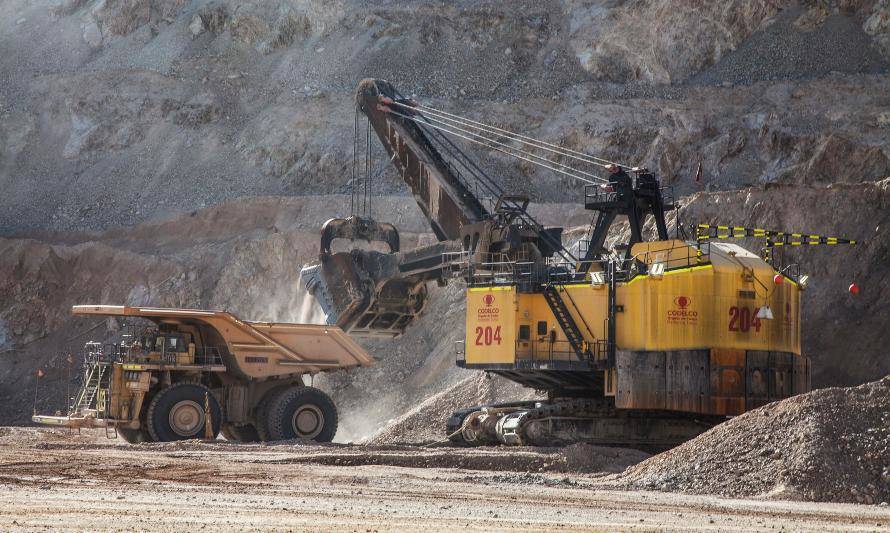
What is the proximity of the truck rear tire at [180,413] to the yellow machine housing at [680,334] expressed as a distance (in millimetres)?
5664

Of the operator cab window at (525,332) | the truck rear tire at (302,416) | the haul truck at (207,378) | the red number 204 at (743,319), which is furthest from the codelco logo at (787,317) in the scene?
the truck rear tire at (302,416)

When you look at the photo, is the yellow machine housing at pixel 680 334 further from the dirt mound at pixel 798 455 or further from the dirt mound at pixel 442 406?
the dirt mound at pixel 798 455

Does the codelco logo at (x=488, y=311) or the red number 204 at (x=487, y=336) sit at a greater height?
the codelco logo at (x=488, y=311)

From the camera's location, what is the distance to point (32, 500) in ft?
41.2

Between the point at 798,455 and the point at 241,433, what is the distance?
1358 centimetres

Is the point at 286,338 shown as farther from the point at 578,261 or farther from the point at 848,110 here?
the point at 848,110

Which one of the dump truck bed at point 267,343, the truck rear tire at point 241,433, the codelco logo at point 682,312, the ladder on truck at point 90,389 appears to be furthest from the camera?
the truck rear tire at point 241,433

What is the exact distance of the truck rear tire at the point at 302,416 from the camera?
82.0 ft

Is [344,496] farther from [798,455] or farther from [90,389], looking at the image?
[90,389]

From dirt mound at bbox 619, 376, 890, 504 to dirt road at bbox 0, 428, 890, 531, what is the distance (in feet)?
2.08

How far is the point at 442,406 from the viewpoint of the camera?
2884 centimetres

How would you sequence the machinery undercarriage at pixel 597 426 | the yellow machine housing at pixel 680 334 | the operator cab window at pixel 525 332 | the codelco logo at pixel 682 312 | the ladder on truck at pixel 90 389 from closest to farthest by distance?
the yellow machine housing at pixel 680 334 → the codelco logo at pixel 682 312 → the machinery undercarriage at pixel 597 426 → the ladder on truck at pixel 90 389 → the operator cab window at pixel 525 332

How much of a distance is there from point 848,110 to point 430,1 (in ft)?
66.4

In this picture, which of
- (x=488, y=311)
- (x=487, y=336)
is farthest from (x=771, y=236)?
(x=487, y=336)
